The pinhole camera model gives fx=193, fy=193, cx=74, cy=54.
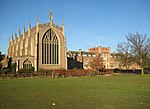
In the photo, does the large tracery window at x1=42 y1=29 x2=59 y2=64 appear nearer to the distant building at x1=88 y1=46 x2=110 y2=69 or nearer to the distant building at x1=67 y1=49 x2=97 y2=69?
the distant building at x1=67 y1=49 x2=97 y2=69

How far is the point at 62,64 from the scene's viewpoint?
6794 cm

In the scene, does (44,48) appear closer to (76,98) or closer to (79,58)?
(79,58)

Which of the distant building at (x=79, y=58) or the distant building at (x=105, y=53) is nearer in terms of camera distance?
the distant building at (x=79, y=58)

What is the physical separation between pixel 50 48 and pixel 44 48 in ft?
7.24

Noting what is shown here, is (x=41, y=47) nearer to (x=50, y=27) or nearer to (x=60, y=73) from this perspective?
(x=50, y=27)

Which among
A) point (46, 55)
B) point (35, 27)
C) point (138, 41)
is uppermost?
point (35, 27)

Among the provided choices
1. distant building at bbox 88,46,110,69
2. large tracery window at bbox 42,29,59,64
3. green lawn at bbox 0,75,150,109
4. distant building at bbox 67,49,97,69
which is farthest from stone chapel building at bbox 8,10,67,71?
distant building at bbox 88,46,110,69

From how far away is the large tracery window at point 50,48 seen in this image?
65438 millimetres

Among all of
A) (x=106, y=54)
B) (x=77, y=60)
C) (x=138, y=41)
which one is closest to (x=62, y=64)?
(x=138, y=41)

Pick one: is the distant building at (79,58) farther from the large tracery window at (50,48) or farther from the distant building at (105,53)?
the large tracery window at (50,48)

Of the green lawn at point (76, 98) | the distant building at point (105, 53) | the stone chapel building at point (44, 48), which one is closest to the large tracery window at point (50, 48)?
the stone chapel building at point (44, 48)

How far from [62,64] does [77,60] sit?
114 ft

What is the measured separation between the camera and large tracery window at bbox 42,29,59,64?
215 ft

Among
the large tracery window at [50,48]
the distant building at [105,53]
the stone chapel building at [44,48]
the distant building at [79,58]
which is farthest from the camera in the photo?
the distant building at [105,53]
